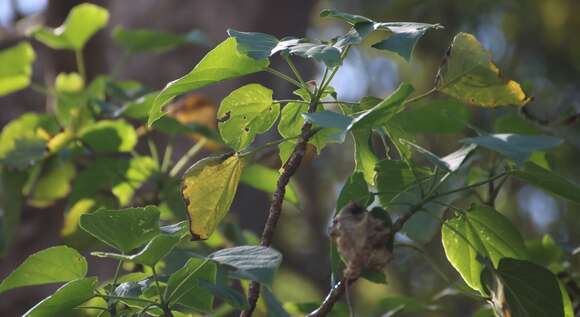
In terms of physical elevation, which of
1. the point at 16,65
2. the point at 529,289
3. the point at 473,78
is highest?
the point at 473,78

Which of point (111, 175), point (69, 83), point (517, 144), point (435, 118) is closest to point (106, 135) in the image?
point (111, 175)

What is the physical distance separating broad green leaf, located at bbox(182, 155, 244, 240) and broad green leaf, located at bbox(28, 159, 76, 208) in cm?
56

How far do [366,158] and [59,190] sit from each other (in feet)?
2.01

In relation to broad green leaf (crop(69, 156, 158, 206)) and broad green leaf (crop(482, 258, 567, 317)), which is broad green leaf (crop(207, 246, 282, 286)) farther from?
broad green leaf (crop(69, 156, 158, 206))

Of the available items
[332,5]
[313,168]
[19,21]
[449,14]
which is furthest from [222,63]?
[313,168]

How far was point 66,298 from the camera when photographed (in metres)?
0.55

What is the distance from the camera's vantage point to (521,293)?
59 cm

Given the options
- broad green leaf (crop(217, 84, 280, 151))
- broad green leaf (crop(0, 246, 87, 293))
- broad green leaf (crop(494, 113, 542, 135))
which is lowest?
broad green leaf (crop(494, 113, 542, 135))

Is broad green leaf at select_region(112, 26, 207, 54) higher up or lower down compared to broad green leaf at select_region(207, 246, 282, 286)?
lower down

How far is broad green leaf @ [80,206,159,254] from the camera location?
0.56 metres

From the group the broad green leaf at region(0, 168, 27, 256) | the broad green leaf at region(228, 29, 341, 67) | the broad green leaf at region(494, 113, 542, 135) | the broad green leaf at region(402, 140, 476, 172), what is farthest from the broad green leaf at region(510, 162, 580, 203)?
the broad green leaf at region(0, 168, 27, 256)

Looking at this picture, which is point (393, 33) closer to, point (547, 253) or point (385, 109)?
point (385, 109)

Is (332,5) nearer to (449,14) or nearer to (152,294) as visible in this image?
(449,14)

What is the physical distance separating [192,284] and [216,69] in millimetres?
133
